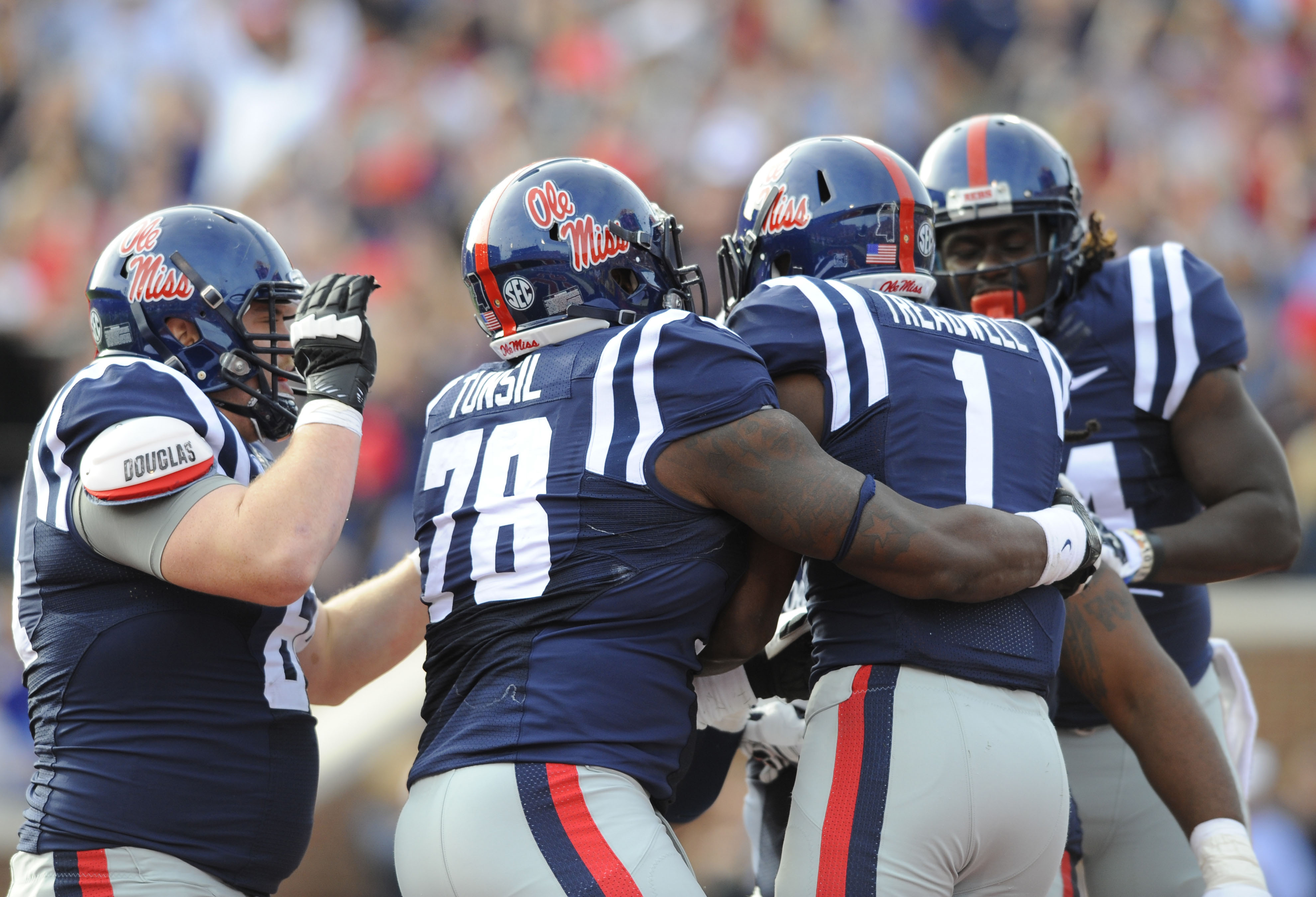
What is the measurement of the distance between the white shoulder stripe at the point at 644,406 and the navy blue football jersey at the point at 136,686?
3.05 feet

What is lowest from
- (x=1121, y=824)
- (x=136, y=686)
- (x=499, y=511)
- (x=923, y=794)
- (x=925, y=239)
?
(x=1121, y=824)

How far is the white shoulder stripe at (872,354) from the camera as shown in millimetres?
2766

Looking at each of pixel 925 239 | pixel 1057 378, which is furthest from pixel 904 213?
pixel 1057 378

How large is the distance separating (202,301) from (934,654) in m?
1.83

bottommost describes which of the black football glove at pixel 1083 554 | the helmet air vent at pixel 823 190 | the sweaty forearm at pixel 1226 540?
the sweaty forearm at pixel 1226 540

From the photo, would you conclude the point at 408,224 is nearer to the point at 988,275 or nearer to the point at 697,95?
the point at 697,95

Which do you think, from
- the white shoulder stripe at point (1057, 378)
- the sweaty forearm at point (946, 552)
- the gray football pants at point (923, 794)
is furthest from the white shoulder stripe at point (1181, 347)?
the gray football pants at point (923, 794)

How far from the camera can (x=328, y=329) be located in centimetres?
300

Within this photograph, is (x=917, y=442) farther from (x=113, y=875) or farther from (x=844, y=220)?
(x=113, y=875)

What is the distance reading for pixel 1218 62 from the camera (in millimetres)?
10125

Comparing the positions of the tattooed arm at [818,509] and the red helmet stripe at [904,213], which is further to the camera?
the red helmet stripe at [904,213]

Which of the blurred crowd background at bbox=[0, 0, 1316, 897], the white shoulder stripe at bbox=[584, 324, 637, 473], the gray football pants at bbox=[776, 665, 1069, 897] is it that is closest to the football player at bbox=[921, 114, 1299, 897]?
the gray football pants at bbox=[776, 665, 1069, 897]

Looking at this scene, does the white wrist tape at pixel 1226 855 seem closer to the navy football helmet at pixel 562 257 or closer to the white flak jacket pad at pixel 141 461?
the navy football helmet at pixel 562 257

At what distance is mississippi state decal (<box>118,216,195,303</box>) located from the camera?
126 inches
